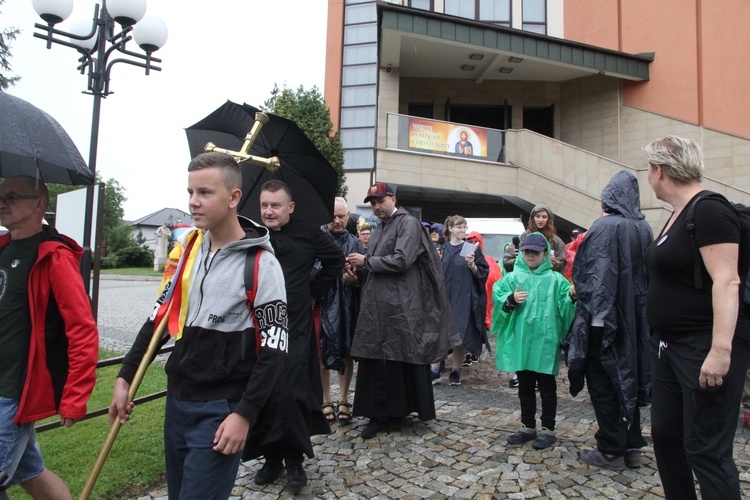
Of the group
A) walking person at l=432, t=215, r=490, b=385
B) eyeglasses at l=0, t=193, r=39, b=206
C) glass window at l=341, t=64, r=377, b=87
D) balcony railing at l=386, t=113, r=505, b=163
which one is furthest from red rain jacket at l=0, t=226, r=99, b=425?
glass window at l=341, t=64, r=377, b=87

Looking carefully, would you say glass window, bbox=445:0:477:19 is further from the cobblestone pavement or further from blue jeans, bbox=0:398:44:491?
blue jeans, bbox=0:398:44:491

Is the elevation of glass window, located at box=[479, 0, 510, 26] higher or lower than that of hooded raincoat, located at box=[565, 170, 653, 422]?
higher

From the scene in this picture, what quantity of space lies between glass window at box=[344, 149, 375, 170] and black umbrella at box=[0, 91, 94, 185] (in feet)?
77.3

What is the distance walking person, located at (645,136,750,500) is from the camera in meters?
2.31

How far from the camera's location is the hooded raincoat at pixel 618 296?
11.8 feet

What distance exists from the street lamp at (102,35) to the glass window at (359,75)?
2003 cm

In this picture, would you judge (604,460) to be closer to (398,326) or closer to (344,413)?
(398,326)

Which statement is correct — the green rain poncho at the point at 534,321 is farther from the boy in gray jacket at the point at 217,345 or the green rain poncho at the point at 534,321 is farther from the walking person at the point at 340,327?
the boy in gray jacket at the point at 217,345

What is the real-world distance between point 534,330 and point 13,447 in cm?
344

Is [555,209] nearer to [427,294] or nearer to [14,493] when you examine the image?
[427,294]

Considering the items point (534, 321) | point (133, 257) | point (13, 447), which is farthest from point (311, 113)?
point (133, 257)

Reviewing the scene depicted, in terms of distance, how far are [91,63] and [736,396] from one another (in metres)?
8.13

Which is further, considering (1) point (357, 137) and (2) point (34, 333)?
(1) point (357, 137)

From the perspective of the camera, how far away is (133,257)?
38719 millimetres
